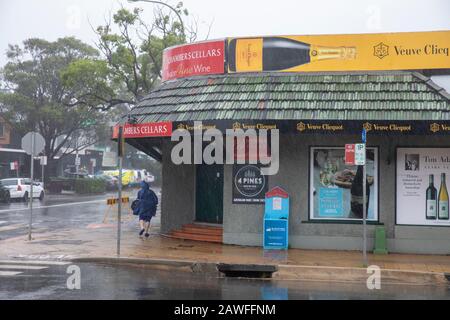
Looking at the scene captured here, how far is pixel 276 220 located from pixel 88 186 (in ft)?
112

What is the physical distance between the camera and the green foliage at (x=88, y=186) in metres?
45.3

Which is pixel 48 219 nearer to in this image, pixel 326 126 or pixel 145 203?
pixel 145 203

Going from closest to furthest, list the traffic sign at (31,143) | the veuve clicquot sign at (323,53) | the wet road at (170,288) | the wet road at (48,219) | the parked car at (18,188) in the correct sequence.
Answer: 1. the wet road at (170,288)
2. the veuve clicquot sign at (323,53)
3. the traffic sign at (31,143)
4. the wet road at (48,219)
5. the parked car at (18,188)

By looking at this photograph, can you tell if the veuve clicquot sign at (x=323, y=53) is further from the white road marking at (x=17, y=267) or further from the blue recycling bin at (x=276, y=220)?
the white road marking at (x=17, y=267)

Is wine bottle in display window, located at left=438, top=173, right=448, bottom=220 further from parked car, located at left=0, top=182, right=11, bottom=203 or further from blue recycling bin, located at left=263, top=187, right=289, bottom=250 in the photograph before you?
parked car, located at left=0, top=182, right=11, bottom=203

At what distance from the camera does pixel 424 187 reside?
14.1m

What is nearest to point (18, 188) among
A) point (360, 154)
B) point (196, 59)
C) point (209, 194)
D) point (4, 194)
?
point (4, 194)

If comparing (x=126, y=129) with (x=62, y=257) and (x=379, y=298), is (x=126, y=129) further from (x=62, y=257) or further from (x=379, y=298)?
(x=379, y=298)

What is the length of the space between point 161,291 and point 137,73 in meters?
21.5

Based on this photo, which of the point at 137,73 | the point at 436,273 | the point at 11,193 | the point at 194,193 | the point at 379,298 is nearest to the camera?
the point at 379,298

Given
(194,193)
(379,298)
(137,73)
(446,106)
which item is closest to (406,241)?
(446,106)

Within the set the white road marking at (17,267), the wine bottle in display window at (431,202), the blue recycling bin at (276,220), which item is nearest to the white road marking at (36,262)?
the white road marking at (17,267)

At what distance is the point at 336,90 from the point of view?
1421cm

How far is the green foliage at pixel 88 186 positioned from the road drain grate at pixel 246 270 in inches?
1387
